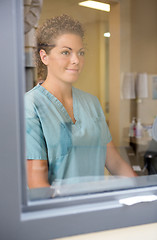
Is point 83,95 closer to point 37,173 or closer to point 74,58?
point 74,58

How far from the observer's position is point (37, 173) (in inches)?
32.8

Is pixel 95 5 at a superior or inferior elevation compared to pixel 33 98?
superior

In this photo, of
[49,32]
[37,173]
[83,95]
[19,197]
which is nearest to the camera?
[19,197]

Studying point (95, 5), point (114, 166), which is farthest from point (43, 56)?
point (114, 166)

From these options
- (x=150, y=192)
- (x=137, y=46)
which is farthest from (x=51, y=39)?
(x=137, y=46)

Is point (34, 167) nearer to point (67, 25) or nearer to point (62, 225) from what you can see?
point (62, 225)

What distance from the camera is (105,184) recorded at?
806mm

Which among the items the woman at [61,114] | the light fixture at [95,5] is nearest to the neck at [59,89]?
the woman at [61,114]

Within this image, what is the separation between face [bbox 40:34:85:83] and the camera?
937 millimetres

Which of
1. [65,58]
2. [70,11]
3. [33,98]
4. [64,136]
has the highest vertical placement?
[70,11]

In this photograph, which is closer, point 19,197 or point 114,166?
point 19,197

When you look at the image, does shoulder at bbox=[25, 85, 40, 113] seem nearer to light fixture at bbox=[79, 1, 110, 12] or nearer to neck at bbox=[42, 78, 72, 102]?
neck at bbox=[42, 78, 72, 102]

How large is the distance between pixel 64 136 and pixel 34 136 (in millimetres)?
145

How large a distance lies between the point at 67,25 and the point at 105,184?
2.01 ft
